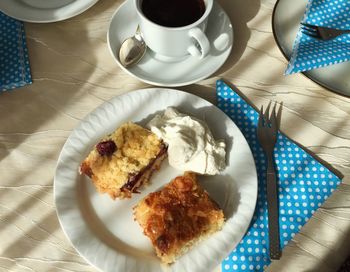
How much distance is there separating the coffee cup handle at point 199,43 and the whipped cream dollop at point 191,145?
0.19m

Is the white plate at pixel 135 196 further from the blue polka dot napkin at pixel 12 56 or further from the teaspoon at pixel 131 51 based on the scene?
the blue polka dot napkin at pixel 12 56

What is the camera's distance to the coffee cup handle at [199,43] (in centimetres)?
99

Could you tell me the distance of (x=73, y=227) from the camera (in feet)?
2.91

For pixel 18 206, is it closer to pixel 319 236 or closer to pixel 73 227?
pixel 73 227

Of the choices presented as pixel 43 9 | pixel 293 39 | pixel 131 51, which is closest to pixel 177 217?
pixel 131 51

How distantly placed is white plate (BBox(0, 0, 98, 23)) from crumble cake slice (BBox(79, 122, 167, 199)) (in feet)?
1.48

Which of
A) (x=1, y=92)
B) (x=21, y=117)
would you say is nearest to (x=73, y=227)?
(x=21, y=117)

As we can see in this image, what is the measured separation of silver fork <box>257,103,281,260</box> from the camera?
899 millimetres

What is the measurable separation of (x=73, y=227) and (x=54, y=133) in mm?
287

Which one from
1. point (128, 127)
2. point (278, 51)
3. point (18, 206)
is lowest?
point (18, 206)

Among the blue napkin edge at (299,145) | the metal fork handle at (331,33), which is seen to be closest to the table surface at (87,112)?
the blue napkin edge at (299,145)

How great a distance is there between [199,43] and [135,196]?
43 centimetres

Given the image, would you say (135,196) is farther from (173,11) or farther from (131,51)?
(173,11)

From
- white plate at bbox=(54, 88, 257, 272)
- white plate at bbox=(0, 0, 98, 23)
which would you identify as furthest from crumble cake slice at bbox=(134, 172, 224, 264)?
white plate at bbox=(0, 0, 98, 23)
